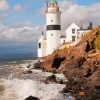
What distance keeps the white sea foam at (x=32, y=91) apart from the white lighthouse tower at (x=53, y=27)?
1246 inches

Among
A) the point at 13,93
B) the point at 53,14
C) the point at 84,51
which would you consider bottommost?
the point at 13,93

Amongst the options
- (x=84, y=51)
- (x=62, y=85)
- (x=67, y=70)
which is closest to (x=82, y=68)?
(x=67, y=70)

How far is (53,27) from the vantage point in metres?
72.9

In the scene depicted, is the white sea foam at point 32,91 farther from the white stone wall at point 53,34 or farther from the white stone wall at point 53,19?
the white stone wall at point 53,19

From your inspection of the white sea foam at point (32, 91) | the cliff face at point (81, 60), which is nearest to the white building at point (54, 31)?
the cliff face at point (81, 60)

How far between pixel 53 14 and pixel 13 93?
39.0m

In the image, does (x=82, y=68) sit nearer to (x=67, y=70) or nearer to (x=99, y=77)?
(x=67, y=70)

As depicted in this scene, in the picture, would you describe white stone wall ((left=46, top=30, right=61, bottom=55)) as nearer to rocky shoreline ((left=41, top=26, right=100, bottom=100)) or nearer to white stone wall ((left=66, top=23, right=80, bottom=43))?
white stone wall ((left=66, top=23, right=80, bottom=43))

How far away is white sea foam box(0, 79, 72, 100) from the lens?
3273 centimetres

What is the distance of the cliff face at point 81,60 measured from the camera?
1661 inches

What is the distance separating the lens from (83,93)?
31.6m

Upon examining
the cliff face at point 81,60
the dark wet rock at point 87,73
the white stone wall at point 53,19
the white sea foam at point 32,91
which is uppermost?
the white stone wall at point 53,19

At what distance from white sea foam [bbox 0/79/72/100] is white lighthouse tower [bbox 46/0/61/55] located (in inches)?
1246

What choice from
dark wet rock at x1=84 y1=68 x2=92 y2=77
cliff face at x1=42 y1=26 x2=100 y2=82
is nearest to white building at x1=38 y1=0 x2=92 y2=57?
cliff face at x1=42 y1=26 x2=100 y2=82
